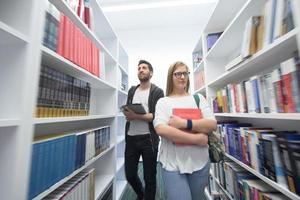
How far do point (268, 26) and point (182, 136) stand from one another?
0.80m

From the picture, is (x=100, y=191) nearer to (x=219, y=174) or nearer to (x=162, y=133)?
(x=162, y=133)

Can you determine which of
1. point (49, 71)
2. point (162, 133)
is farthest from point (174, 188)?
point (49, 71)

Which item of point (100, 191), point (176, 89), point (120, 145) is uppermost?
point (176, 89)

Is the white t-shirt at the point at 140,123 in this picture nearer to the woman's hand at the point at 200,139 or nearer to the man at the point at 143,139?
the man at the point at 143,139

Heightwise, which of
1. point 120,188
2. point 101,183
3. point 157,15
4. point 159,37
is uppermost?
point 157,15

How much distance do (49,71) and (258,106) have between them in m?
1.27

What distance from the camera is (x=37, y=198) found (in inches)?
29.9

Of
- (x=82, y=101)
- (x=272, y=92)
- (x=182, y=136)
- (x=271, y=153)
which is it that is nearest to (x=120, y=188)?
(x=82, y=101)

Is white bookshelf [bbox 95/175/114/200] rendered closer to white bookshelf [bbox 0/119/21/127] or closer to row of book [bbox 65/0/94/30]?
white bookshelf [bbox 0/119/21/127]

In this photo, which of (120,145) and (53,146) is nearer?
(53,146)

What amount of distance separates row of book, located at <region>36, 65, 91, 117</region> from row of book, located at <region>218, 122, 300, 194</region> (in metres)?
1.25

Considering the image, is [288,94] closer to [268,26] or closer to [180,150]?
[268,26]

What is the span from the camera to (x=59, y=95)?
1.00 meters

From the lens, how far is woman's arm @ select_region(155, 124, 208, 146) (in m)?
1.00
